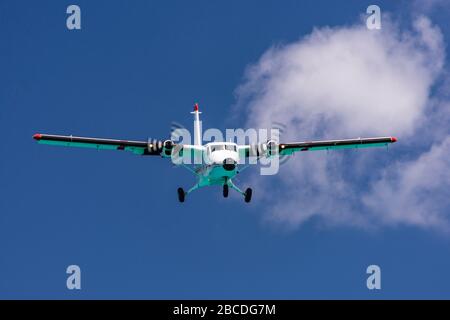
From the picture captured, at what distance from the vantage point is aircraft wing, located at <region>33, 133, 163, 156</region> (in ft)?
135

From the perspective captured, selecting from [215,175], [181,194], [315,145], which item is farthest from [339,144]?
[181,194]

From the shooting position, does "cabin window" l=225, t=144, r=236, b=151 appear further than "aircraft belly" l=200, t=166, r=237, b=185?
Yes

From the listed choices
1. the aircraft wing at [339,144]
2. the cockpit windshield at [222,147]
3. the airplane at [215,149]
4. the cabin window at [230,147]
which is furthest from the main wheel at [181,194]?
the aircraft wing at [339,144]

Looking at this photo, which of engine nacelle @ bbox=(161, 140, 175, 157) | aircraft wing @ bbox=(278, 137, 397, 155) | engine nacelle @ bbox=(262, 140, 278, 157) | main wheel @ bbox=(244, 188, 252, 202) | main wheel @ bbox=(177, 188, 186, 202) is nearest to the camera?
engine nacelle @ bbox=(161, 140, 175, 157)

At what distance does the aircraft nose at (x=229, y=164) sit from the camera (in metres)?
38.0

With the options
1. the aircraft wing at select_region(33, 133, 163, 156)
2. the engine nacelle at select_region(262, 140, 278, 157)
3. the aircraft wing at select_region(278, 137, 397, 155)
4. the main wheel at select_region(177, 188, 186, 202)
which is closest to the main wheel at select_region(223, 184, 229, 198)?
the main wheel at select_region(177, 188, 186, 202)

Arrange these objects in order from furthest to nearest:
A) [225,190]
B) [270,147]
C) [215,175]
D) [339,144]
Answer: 1. [339,144]
2. [270,147]
3. [225,190]
4. [215,175]

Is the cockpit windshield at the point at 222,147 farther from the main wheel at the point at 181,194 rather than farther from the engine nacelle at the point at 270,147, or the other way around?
the main wheel at the point at 181,194

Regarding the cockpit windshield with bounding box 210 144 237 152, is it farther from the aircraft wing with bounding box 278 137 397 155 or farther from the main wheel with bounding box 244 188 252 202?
the aircraft wing with bounding box 278 137 397 155

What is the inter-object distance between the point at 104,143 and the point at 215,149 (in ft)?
22.5

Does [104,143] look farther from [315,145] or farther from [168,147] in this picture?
[315,145]

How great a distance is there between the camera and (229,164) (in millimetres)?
37969

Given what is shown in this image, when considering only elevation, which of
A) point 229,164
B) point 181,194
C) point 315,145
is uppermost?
point 315,145

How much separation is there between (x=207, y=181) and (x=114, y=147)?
6.03 meters
